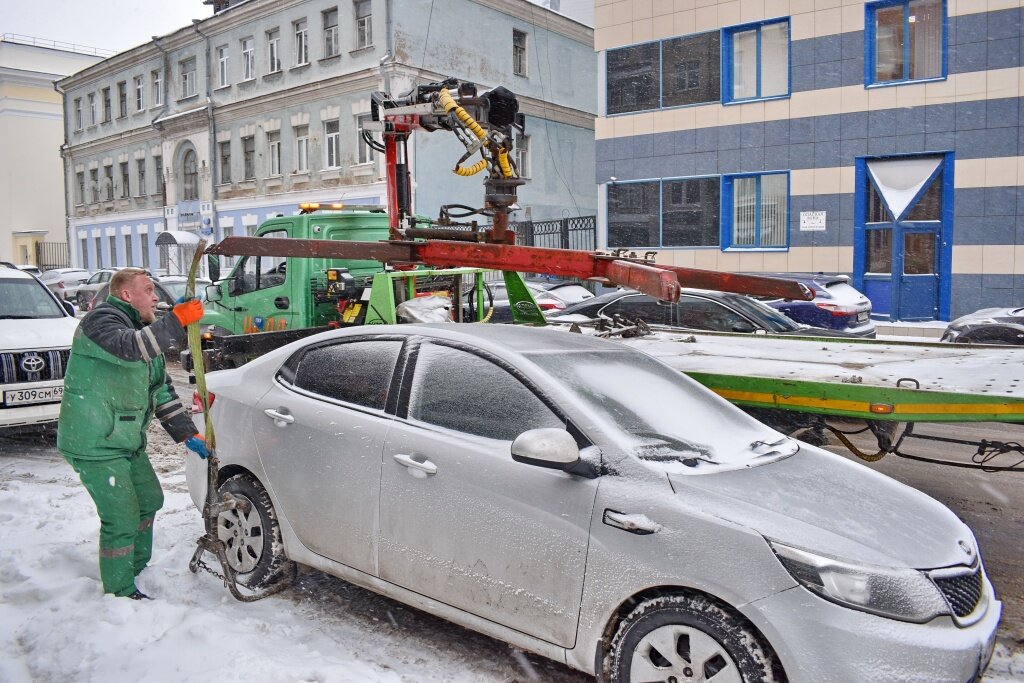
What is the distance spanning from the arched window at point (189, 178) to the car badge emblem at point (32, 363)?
90.7 feet

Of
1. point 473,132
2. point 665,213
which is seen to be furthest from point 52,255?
point 473,132

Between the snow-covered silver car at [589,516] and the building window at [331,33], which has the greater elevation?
the building window at [331,33]

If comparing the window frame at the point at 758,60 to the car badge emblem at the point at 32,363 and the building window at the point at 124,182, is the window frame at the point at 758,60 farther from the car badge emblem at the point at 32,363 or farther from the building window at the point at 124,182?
the building window at the point at 124,182

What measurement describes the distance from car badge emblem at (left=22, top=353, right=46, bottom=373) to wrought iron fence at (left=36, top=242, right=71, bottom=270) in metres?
39.6

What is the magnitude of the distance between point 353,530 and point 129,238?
126 ft

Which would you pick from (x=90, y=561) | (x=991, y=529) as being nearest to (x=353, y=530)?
(x=90, y=561)

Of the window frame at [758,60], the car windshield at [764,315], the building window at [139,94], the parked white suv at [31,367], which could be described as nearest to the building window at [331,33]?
the window frame at [758,60]

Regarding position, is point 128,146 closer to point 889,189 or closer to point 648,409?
point 889,189

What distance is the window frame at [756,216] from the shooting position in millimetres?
19953

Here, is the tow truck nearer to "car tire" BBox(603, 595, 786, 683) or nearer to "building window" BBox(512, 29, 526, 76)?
"car tire" BBox(603, 595, 786, 683)

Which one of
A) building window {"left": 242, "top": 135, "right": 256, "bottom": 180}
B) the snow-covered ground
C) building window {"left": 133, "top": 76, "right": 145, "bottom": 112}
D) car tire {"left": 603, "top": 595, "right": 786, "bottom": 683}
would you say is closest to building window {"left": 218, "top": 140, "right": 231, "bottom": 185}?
building window {"left": 242, "top": 135, "right": 256, "bottom": 180}

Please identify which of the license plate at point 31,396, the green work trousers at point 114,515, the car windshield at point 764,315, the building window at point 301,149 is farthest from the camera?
the building window at point 301,149

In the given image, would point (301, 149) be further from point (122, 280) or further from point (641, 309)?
point (122, 280)

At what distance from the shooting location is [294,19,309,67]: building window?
93.1ft
